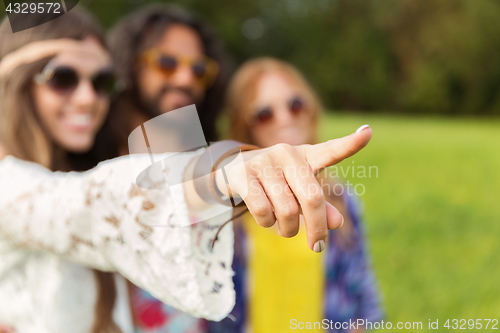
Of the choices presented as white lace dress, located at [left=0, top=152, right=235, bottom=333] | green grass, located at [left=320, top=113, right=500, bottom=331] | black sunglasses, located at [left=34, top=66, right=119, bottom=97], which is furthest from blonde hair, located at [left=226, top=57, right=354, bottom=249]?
white lace dress, located at [left=0, top=152, right=235, bottom=333]

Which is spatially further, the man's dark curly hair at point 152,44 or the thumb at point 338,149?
the man's dark curly hair at point 152,44

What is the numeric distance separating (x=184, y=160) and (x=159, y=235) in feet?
0.45

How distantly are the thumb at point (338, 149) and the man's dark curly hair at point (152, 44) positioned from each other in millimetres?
1353

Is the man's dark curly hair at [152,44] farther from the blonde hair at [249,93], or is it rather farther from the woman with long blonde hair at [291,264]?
the woman with long blonde hair at [291,264]


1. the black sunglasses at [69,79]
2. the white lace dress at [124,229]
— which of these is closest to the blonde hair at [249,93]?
the black sunglasses at [69,79]

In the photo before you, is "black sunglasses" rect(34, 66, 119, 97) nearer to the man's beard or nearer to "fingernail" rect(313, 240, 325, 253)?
the man's beard

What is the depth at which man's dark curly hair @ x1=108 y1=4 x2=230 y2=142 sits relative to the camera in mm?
1914

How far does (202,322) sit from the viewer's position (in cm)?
133

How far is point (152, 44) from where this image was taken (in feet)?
6.35

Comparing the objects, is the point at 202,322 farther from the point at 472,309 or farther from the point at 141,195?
the point at 472,309

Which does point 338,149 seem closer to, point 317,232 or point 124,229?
point 317,232

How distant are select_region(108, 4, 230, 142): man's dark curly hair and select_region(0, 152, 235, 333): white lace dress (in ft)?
3.31

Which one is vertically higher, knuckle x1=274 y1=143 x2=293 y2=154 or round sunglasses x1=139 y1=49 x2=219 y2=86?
knuckle x1=274 y1=143 x2=293 y2=154

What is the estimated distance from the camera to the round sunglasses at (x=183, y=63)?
1935 millimetres
